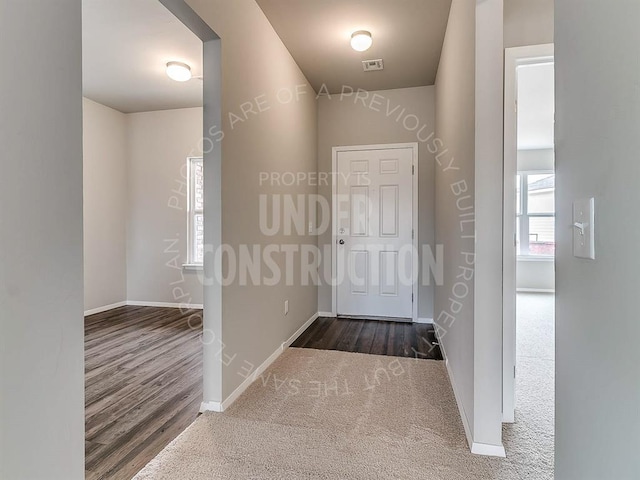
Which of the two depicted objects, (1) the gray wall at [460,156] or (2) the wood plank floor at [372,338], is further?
(2) the wood plank floor at [372,338]

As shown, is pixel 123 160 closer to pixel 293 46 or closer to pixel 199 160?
pixel 199 160

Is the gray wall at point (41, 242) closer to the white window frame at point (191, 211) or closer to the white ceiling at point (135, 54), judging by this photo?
the white ceiling at point (135, 54)

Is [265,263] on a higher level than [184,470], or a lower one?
higher

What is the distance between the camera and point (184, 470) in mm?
1544

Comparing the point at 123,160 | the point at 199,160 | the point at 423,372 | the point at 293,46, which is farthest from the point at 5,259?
the point at 123,160

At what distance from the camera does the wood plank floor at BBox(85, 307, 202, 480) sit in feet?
5.54

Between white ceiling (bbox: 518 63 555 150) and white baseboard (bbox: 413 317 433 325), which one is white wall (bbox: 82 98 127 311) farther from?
white ceiling (bbox: 518 63 555 150)

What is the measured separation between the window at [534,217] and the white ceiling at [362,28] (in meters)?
3.49

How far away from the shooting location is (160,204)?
4781 mm

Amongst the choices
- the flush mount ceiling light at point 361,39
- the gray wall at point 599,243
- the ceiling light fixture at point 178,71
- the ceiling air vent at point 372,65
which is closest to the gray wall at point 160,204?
the ceiling light fixture at point 178,71

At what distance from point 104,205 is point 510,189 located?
4.77 meters

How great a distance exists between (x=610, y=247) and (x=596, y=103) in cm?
26

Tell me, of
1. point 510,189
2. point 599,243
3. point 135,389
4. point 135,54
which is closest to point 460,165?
point 510,189

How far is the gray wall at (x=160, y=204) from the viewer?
4.71m
